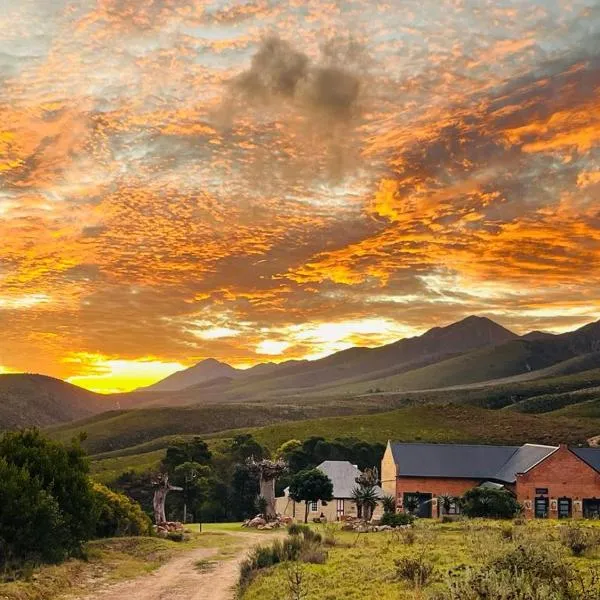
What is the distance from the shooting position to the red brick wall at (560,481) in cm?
6750

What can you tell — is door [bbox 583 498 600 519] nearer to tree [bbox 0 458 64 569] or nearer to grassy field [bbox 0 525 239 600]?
grassy field [bbox 0 525 239 600]

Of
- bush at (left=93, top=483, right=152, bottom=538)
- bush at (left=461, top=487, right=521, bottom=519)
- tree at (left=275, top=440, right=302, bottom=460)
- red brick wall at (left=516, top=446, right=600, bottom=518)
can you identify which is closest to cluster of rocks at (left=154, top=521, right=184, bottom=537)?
bush at (left=93, top=483, right=152, bottom=538)

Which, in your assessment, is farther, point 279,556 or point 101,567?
point 101,567

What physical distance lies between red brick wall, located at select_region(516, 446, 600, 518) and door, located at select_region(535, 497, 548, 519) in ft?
1.54

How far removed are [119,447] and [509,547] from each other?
135m

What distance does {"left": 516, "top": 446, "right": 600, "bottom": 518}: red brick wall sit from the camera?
67.5m

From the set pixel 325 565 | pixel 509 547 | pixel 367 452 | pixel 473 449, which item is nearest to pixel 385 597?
pixel 509 547

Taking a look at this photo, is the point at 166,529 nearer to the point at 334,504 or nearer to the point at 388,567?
the point at 388,567

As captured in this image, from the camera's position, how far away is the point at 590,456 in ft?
235

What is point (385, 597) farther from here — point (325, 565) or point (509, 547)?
point (325, 565)

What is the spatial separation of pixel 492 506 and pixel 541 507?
15.1 meters

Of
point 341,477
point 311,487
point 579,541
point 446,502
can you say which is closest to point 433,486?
point 446,502

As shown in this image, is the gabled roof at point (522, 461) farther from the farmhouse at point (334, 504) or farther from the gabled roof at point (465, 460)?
the farmhouse at point (334, 504)

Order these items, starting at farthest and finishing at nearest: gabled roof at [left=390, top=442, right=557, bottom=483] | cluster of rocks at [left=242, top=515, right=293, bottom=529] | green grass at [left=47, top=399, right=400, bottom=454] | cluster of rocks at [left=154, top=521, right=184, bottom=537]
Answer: green grass at [left=47, top=399, right=400, bottom=454], gabled roof at [left=390, top=442, right=557, bottom=483], cluster of rocks at [left=242, top=515, right=293, bottom=529], cluster of rocks at [left=154, top=521, right=184, bottom=537]
